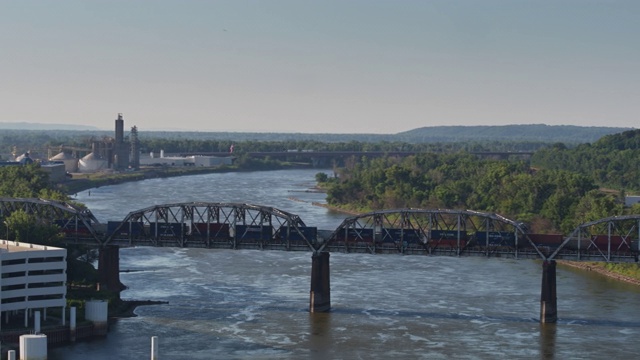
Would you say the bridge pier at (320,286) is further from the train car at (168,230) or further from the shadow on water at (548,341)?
the shadow on water at (548,341)

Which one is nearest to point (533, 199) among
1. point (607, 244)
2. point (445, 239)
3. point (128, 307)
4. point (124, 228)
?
point (607, 244)

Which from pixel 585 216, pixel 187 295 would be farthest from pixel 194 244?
pixel 585 216

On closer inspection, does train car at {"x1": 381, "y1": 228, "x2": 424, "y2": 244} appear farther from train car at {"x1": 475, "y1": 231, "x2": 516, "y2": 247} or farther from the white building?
the white building

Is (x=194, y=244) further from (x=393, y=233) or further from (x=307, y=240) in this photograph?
(x=393, y=233)

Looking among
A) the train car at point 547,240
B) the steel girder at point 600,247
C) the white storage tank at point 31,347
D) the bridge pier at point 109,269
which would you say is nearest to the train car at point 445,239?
the train car at point 547,240

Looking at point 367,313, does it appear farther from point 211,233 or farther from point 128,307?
point 128,307
